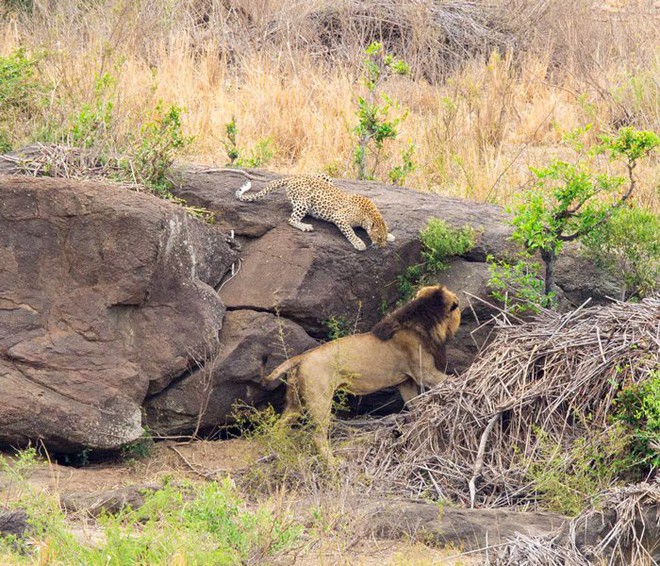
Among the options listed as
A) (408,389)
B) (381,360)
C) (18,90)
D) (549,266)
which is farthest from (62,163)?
(549,266)

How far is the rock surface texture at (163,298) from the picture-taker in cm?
830

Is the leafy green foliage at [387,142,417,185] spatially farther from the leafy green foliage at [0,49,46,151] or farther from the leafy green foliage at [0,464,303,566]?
the leafy green foliage at [0,464,303,566]

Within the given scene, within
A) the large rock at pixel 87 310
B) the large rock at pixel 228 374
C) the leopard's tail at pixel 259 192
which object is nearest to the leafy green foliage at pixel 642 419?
the large rock at pixel 228 374

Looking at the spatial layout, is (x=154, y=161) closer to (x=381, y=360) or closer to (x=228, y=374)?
(x=228, y=374)

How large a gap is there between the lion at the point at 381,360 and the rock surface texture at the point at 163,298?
0.34 meters

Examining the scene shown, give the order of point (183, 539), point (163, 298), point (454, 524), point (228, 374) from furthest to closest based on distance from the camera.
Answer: point (228, 374) → point (163, 298) → point (454, 524) → point (183, 539)

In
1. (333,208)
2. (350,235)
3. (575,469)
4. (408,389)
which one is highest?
(333,208)

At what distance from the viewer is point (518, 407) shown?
838 cm

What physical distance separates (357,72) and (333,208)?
6039mm

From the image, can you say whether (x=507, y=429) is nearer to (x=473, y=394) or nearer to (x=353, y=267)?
(x=473, y=394)

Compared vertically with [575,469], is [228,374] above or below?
above

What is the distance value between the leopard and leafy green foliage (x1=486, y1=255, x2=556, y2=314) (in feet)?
2.99

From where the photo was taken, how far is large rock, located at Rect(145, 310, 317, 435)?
880 cm

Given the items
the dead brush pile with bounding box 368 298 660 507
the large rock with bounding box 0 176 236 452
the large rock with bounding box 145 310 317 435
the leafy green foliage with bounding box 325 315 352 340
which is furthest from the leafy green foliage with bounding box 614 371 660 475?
the large rock with bounding box 0 176 236 452
